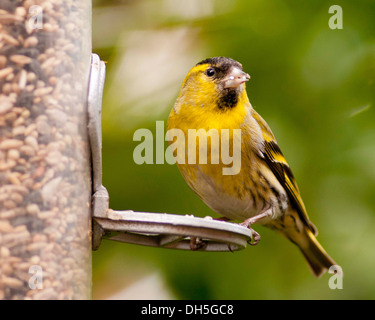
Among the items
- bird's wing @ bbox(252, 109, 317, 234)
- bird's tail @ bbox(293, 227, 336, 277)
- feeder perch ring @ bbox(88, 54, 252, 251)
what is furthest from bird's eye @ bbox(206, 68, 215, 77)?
bird's tail @ bbox(293, 227, 336, 277)

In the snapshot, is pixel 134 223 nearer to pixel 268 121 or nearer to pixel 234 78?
pixel 234 78

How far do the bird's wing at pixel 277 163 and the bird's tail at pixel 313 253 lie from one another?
240 mm

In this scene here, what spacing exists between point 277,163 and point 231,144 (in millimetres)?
365

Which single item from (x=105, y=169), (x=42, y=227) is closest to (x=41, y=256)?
(x=42, y=227)

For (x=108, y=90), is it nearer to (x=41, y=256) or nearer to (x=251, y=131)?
(x=251, y=131)

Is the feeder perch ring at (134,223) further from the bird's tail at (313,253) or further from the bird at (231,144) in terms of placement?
the bird's tail at (313,253)

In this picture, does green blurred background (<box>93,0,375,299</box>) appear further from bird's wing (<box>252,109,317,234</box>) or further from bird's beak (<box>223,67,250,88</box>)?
bird's beak (<box>223,67,250,88</box>)

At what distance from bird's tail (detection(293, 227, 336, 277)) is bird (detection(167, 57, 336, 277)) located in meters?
0.28

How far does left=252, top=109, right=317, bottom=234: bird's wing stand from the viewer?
4.46 metres

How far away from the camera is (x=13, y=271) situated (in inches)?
113

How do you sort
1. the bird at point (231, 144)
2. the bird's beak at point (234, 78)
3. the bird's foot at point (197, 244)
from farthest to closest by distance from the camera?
the bird at point (231, 144) → the bird's beak at point (234, 78) → the bird's foot at point (197, 244)

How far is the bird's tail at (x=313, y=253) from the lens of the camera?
4.83 meters

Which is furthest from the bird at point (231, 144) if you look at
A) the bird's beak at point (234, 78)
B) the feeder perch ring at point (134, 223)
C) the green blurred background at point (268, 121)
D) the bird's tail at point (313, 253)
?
the feeder perch ring at point (134, 223)
